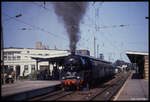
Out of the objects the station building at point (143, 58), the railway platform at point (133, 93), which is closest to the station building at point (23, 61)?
the station building at point (143, 58)

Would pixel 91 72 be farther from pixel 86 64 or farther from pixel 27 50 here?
pixel 27 50

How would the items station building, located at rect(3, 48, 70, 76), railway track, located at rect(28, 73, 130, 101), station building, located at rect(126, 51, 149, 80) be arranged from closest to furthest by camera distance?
railway track, located at rect(28, 73, 130, 101)
station building, located at rect(126, 51, 149, 80)
station building, located at rect(3, 48, 70, 76)

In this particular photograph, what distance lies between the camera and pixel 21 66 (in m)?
44.6

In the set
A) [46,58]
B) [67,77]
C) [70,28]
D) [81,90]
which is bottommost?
[81,90]

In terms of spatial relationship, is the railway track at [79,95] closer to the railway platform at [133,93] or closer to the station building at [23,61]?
the railway platform at [133,93]

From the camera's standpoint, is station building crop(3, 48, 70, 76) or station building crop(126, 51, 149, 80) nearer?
station building crop(126, 51, 149, 80)

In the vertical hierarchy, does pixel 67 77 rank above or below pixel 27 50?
below

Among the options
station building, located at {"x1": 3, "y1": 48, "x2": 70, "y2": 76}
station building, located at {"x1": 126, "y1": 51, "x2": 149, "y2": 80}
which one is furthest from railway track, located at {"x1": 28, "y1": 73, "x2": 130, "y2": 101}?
station building, located at {"x1": 3, "y1": 48, "x2": 70, "y2": 76}

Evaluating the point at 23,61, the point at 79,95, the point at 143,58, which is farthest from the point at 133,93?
the point at 23,61

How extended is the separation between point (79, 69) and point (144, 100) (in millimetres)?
6535

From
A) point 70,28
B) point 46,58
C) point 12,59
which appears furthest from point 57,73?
point 12,59

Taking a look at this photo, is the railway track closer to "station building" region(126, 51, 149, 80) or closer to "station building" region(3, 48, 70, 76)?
"station building" region(126, 51, 149, 80)

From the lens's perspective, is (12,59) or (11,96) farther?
(12,59)

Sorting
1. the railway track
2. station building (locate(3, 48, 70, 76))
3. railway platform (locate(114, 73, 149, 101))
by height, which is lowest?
the railway track
